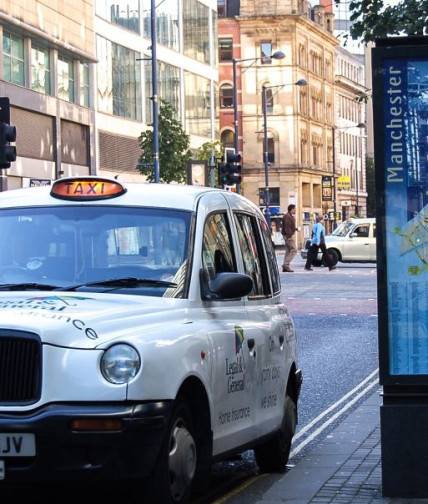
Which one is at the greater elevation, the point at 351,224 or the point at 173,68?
the point at 173,68

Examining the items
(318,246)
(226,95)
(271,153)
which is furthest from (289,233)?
(226,95)

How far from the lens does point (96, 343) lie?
659 centimetres

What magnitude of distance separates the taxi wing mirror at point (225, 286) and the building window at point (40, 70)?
146 feet

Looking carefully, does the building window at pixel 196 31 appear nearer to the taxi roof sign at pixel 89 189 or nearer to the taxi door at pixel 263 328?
the taxi door at pixel 263 328

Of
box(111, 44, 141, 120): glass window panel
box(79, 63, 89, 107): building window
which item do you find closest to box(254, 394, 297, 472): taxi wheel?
box(79, 63, 89, 107): building window

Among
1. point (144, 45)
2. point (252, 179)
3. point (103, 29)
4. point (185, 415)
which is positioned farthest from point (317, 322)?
point (252, 179)

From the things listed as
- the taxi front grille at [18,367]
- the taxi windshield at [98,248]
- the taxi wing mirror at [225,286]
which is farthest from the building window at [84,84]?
the taxi front grille at [18,367]

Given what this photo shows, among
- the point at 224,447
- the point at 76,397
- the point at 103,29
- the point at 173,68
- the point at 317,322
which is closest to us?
the point at 76,397

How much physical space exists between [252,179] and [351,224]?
193 feet

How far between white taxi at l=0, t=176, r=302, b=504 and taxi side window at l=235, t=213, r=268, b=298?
2cm

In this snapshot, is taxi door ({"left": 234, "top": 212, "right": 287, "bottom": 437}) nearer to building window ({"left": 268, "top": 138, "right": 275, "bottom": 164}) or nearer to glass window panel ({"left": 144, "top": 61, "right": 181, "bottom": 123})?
glass window panel ({"left": 144, "top": 61, "right": 181, "bottom": 123})

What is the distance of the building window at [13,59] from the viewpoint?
4891 cm

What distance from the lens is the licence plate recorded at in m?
6.48

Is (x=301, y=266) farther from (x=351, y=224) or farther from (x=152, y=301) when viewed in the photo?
(x=152, y=301)
